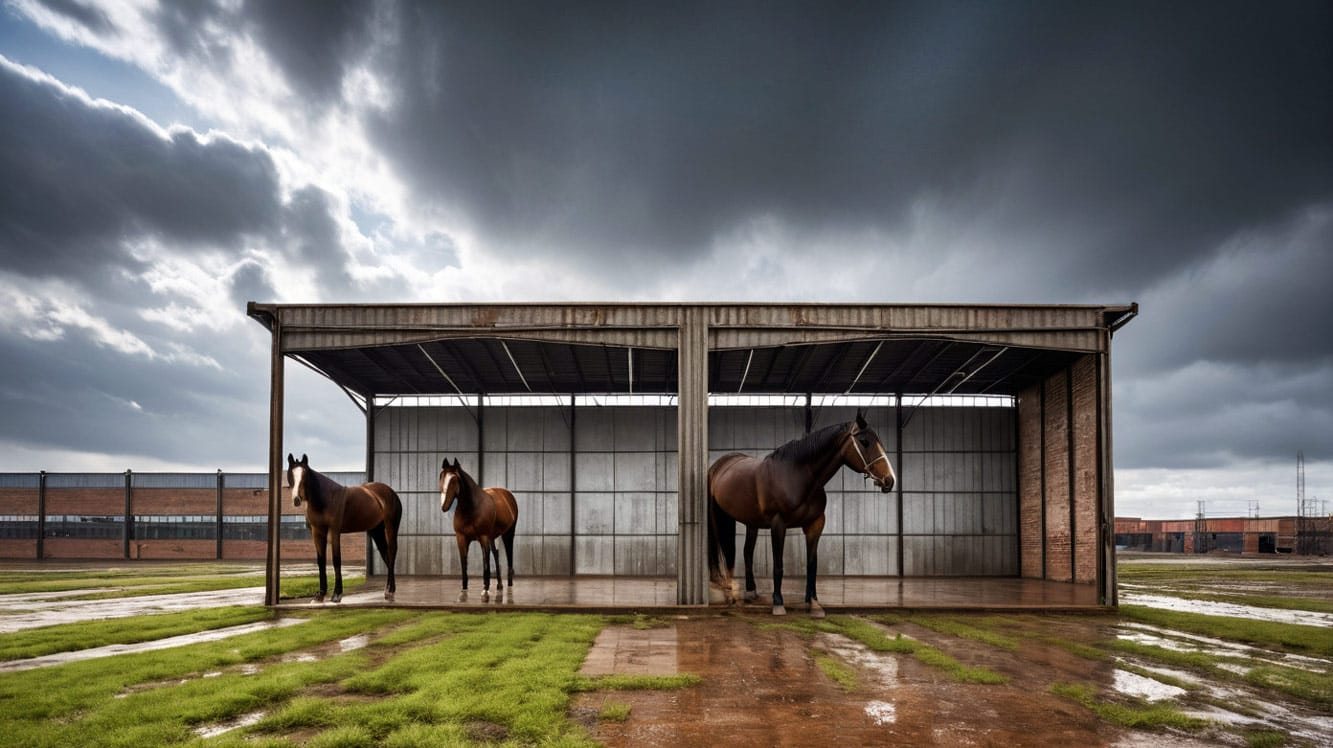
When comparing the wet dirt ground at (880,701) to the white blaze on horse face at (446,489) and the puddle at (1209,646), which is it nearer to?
the puddle at (1209,646)

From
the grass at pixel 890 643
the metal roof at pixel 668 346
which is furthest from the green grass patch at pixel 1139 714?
the metal roof at pixel 668 346

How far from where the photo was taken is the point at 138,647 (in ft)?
31.8

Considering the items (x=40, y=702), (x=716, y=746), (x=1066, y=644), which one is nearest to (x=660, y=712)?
(x=716, y=746)

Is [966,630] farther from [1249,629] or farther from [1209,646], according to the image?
[1249,629]

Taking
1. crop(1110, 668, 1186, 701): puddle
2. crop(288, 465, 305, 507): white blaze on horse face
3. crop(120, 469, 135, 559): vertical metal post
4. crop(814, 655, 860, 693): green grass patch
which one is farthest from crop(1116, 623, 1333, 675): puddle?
crop(120, 469, 135, 559): vertical metal post

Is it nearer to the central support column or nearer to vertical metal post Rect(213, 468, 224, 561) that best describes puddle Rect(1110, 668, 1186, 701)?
the central support column

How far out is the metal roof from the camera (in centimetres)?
1516

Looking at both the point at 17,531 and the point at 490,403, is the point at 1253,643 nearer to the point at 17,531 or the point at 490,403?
the point at 490,403

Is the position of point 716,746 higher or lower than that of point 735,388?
lower

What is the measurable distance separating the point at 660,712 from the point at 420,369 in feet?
58.6

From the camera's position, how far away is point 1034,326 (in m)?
15.2

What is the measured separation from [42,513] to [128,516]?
5.39 m

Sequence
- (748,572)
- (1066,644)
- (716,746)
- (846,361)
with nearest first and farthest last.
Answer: (716,746) < (1066,644) < (748,572) < (846,361)

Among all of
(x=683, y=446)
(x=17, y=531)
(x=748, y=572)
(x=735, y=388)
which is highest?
(x=735, y=388)
